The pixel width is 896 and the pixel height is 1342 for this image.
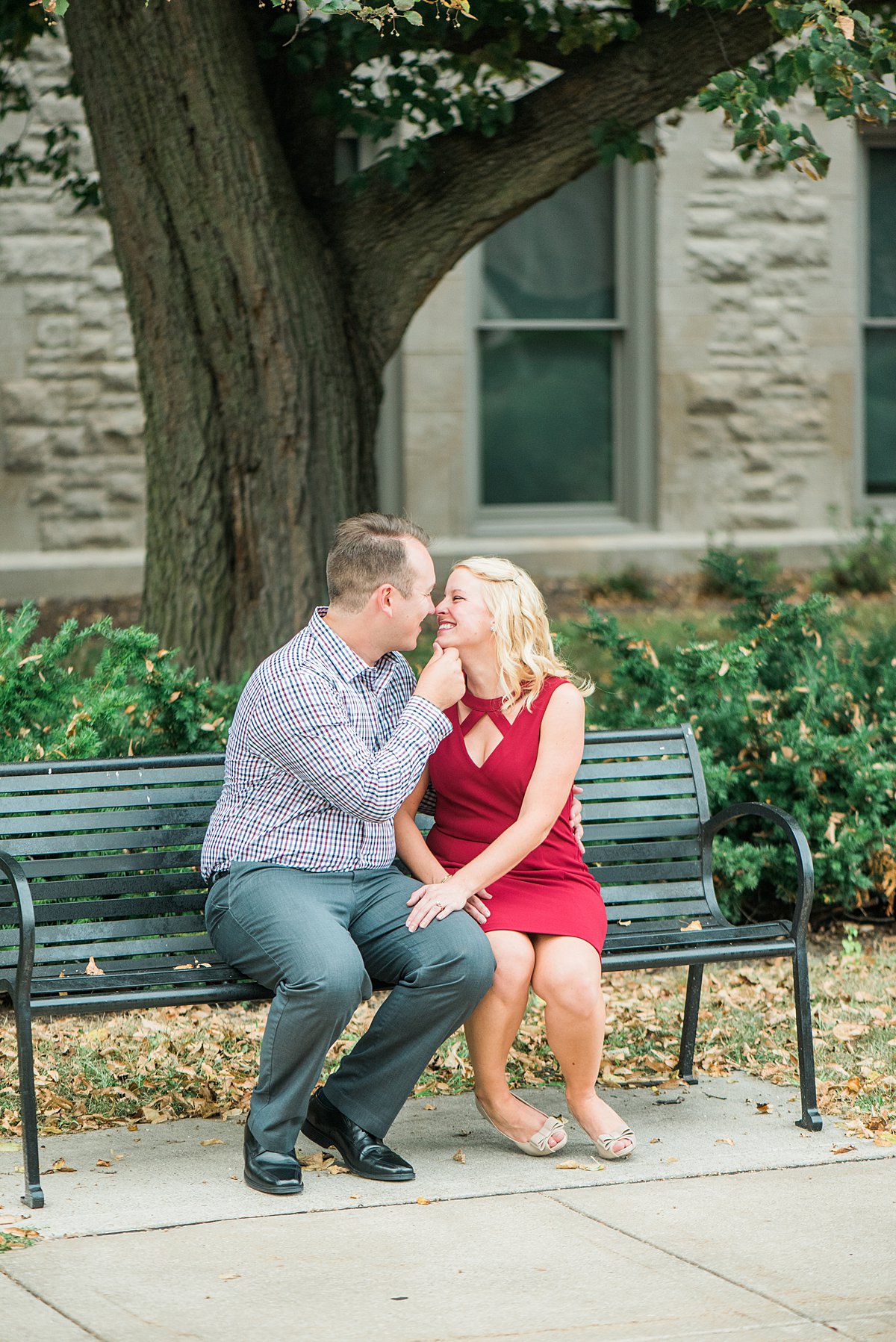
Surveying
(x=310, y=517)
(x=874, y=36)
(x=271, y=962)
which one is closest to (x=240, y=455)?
(x=310, y=517)

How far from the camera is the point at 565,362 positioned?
12234 mm

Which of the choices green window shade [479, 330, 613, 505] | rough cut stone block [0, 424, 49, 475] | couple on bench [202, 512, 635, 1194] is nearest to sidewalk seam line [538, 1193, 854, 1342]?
couple on bench [202, 512, 635, 1194]

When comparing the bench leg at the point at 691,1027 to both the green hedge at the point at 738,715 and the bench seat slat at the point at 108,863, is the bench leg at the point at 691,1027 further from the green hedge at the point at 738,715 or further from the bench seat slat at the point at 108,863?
the bench seat slat at the point at 108,863

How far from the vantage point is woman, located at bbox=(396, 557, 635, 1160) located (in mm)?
4117

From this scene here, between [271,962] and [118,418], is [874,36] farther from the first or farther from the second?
[118,418]

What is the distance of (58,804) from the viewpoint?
430cm

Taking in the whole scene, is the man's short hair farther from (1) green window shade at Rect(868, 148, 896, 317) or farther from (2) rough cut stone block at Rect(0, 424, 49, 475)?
(1) green window shade at Rect(868, 148, 896, 317)

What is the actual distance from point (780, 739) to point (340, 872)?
2.46 metres

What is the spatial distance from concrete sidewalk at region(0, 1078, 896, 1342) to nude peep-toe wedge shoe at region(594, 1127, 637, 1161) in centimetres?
5

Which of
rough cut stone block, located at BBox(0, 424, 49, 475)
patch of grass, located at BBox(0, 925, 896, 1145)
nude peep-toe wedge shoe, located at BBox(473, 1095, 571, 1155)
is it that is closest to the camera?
nude peep-toe wedge shoe, located at BBox(473, 1095, 571, 1155)

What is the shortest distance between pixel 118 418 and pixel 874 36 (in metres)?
6.62

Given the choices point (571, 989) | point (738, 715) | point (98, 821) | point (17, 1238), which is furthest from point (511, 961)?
point (738, 715)

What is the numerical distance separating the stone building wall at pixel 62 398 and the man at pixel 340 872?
23.1ft

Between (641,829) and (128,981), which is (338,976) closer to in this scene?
(128,981)
